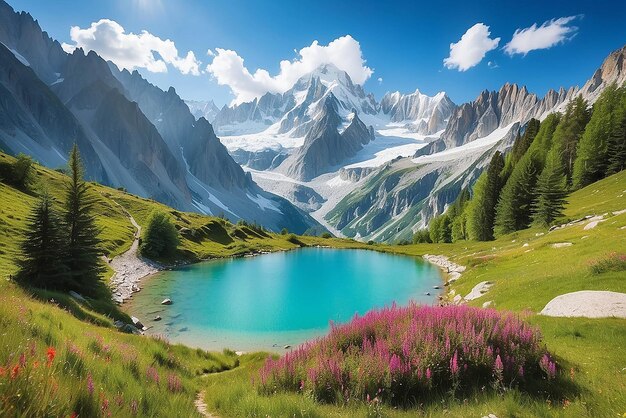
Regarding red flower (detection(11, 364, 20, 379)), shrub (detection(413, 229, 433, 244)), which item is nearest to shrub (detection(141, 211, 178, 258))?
red flower (detection(11, 364, 20, 379))

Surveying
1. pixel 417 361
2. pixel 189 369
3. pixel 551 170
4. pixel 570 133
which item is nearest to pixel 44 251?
pixel 189 369

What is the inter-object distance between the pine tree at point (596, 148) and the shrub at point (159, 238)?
313 feet

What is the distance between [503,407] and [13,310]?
9.81m

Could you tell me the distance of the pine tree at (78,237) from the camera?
27281 millimetres

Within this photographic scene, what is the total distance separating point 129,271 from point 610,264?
64.9 meters

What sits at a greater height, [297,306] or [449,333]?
[449,333]

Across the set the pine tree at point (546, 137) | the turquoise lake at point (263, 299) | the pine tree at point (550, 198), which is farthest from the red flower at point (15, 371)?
the pine tree at point (546, 137)

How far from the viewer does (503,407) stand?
6.27m

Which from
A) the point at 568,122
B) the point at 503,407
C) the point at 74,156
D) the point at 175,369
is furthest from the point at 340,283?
the point at 568,122

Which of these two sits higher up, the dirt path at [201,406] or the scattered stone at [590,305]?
the scattered stone at [590,305]

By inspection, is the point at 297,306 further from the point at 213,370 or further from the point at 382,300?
the point at 213,370

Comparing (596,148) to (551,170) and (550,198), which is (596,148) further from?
(550,198)

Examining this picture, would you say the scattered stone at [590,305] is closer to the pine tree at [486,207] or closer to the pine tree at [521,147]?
the pine tree at [486,207]

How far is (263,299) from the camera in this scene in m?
48.8
